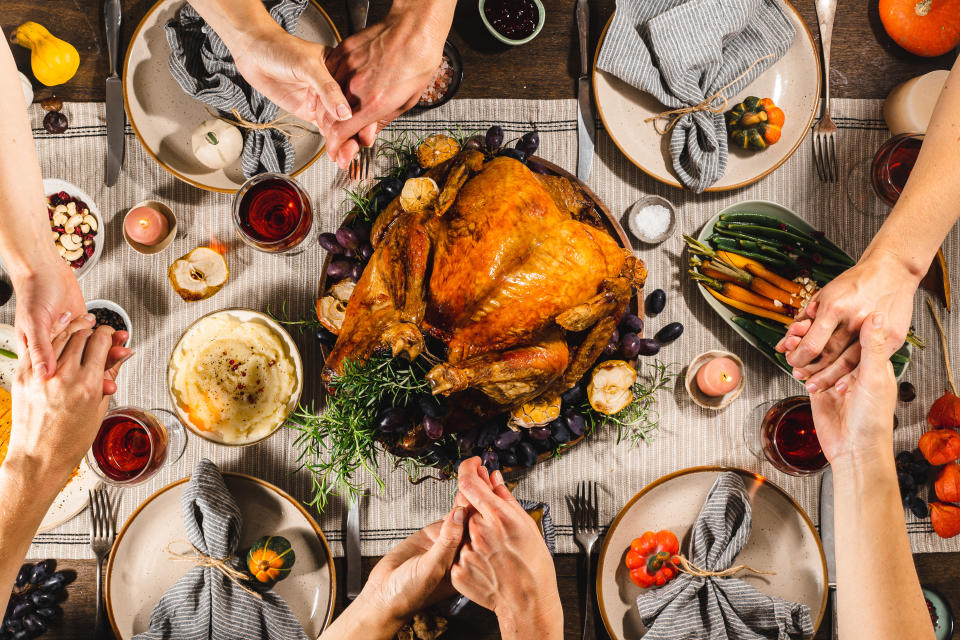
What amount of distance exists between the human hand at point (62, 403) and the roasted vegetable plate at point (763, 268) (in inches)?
62.7

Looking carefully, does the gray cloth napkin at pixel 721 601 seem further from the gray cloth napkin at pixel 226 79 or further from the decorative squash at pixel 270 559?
the gray cloth napkin at pixel 226 79

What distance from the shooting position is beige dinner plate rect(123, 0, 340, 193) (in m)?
1.76

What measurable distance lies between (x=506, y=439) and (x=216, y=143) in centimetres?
117

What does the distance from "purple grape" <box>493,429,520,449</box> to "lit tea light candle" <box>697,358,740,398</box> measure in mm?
590

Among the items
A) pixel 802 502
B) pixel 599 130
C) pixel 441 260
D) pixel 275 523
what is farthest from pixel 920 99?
pixel 275 523

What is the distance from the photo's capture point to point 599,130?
1856mm

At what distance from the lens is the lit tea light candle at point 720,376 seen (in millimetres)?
1729

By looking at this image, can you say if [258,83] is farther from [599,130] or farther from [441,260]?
[599,130]

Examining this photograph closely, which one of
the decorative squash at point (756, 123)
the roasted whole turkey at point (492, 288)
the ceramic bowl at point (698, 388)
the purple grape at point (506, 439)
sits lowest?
the purple grape at point (506, 439)

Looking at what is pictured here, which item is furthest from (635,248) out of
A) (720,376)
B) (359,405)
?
(359,405)

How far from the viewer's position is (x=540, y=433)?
159 centimetres

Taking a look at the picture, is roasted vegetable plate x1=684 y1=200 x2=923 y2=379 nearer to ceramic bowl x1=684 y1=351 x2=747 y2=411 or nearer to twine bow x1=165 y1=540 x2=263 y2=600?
ceramic bowl x1=684 y1=351 x2=747 y2=411

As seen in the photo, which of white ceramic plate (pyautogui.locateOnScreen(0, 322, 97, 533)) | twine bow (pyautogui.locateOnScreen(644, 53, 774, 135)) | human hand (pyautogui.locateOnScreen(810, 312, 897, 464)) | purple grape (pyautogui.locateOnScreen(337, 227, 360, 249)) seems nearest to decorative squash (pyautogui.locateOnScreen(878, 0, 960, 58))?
twine bow (pyautogui.locateOnScreen(644, 53, 774, 135))

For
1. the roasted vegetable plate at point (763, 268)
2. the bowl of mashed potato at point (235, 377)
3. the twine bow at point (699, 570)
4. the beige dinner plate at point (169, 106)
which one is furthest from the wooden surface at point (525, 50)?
the twine bow at point (699, 570)
